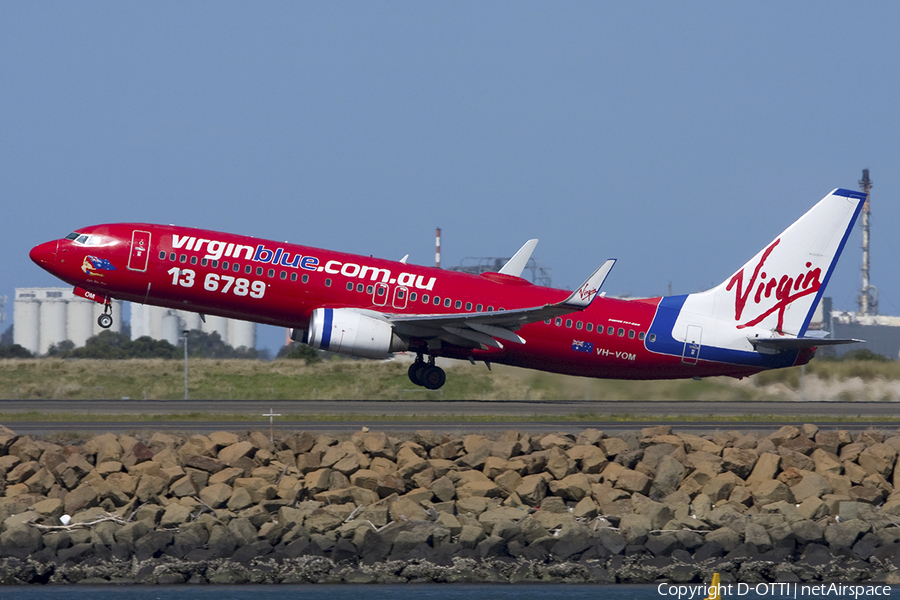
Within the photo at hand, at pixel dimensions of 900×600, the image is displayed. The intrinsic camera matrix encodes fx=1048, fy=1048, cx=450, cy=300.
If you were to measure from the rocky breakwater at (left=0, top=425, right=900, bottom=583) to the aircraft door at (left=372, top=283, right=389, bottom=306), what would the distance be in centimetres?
1012

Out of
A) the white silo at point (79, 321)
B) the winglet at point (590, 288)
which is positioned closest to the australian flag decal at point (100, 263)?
the winglet at point (590, 288)

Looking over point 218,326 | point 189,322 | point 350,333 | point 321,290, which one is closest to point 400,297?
point 350,333

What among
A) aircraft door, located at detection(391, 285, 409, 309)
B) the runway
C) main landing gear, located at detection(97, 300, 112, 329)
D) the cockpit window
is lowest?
the runway

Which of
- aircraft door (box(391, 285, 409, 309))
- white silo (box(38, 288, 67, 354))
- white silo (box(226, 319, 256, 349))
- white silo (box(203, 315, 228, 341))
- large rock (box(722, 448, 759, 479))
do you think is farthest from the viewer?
white silo (box(38, 288, 67, 354))

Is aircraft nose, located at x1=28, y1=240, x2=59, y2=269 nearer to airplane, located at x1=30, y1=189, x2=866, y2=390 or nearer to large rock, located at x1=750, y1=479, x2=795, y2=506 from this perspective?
airplane, located at x1=30, y1=189, x2=866, y2=390

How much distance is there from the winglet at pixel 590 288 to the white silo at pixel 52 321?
99.2 meters

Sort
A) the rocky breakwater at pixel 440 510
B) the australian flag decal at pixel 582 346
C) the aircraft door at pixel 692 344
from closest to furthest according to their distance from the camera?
the rocky breakwater at pixel 440 510, the australian flag decal at pixel 582 346, the aircraft door at pixel 692 344

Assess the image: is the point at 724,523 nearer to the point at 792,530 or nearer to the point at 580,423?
the point at 792,530

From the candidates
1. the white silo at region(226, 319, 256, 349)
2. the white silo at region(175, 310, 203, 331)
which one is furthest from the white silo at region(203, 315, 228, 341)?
the white silo at region(175, 310, 203, 331)

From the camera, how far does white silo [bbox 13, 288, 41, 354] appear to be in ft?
394

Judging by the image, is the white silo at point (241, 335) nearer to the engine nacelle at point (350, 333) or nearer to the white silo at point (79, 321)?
the white silo at point (79, 321)

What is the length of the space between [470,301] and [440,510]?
13937 millimetres

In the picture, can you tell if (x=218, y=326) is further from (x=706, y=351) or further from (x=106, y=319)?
(x=706, y=351)

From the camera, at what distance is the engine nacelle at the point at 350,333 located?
31.8 metres
